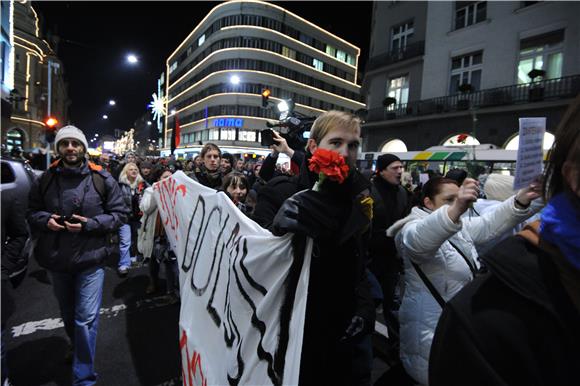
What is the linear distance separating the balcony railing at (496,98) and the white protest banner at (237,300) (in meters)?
16.7

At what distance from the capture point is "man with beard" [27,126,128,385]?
266cm

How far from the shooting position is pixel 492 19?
1845cm

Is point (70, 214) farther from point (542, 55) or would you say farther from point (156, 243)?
point (542, 55)

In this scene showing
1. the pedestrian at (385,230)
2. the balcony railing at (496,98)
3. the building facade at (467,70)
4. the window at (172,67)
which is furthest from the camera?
the window at (172,67)

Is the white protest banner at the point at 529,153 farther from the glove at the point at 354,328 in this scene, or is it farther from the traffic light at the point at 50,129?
the traffic light at the point at 50,129

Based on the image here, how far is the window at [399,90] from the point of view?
23.4 m

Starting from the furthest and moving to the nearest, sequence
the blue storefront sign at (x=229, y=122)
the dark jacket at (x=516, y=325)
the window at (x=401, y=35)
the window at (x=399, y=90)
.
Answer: the blue storefront sign at (x=229, y=122) < the window at (x=401, y=35) < the window at (x=399, y=90) < the dark jacket at (x=516, y=325)

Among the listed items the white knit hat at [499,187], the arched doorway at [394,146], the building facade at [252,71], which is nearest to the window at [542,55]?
the arched doorway at [394,146]

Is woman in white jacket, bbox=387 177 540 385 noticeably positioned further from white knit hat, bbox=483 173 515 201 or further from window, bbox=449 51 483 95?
window, bbox=449 51 483 95

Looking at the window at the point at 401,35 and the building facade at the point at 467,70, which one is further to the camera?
the window at the point at 401,35

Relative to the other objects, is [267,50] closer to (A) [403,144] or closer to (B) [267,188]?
(A) [403,144]

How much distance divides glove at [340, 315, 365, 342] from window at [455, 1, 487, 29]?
23289 millimetres

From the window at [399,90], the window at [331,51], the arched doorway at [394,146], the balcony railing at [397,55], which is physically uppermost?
the window at [331,51]

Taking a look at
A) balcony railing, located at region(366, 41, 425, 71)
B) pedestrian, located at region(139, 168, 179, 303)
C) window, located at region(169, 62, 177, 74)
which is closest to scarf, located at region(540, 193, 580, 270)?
pedestrian, located at region(139, 168, 179, 303)
